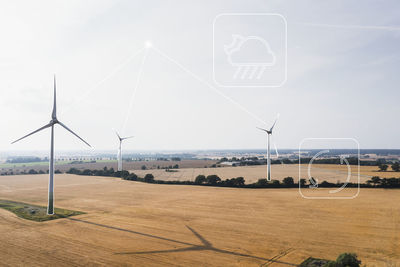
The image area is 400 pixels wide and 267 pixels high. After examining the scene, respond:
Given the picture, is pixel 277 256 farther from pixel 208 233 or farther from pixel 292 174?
pixel 292 174

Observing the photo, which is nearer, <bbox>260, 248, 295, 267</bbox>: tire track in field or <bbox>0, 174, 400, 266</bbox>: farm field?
<bbox>260, 248, 295, 267</bbox>: tire track in field

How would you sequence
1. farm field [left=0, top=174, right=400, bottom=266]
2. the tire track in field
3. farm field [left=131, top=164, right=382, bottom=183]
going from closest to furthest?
1. the tire track in field
2. farm field [left=0, top=174, right=400, bottom=266]
3. farm field [left=131, top=164, right=382, bottom=183]

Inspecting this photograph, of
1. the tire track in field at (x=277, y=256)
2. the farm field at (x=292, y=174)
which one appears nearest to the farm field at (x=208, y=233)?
the tire track in field at (x=277, y=256)

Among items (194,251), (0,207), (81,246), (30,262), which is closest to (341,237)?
(194,251)

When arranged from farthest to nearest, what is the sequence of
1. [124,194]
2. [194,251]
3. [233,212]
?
[124,194] → [233,212] → [194,251]

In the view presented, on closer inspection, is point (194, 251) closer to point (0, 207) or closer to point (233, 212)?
point (233, 212)

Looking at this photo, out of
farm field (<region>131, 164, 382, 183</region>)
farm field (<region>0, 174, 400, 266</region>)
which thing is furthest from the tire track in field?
farm field (<region>131, 164, 382, 183</region>)

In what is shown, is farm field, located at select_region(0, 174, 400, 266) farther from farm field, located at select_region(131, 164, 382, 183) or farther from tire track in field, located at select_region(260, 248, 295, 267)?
farm field, located at select_region(131, 164, 382, 183)

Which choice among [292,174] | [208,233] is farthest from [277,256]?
[292,174]
